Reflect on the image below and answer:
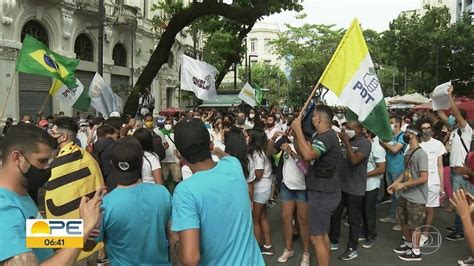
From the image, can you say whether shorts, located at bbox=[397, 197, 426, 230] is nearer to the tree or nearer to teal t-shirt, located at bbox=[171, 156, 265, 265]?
teal t-shirt, located at bbox=[171, 156, 265, 265]

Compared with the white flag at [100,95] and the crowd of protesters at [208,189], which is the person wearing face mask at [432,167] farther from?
the white flag at [100,95]

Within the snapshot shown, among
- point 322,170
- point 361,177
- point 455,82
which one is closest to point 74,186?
point 322,170

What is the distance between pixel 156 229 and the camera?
2869 millimetres

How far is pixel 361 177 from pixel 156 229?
3694 mm

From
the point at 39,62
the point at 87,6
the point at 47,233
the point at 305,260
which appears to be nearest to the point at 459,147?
the point at 305,260

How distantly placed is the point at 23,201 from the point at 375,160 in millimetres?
5826

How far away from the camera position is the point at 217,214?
2395 mm

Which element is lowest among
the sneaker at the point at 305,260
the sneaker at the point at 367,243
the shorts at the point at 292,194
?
the sneaker at the point at 367,243

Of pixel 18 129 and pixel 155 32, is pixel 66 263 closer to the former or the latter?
pixel 18 129

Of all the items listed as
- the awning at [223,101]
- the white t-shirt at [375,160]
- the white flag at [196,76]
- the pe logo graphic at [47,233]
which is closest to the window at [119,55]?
the awning at [223,101]

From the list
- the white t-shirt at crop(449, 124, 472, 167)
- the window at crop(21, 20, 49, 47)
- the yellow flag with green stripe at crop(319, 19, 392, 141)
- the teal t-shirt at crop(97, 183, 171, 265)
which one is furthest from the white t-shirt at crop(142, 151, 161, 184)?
the window at crop(21, 20, 49, 47)

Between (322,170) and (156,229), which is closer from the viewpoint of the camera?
(156,229)

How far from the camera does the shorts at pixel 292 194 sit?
5.55 metres

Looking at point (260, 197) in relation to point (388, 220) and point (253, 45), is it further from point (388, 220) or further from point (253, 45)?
point (253, 45)
